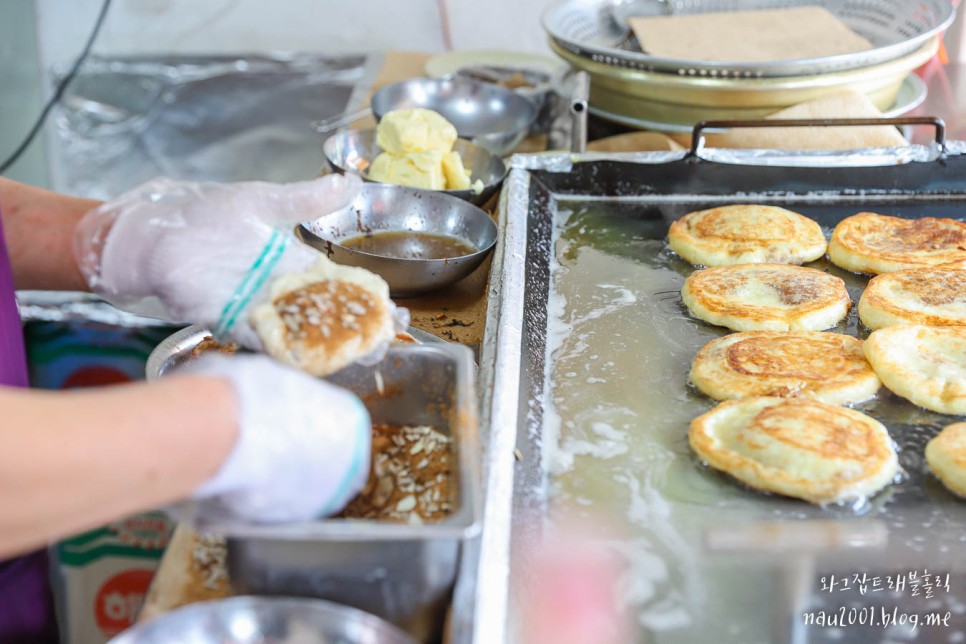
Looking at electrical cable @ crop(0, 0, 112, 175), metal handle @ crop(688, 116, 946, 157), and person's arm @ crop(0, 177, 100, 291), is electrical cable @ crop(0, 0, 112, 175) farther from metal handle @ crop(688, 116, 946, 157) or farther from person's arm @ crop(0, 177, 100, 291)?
metal handle @ crop(688, 116, 946, 157)

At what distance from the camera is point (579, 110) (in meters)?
2.99

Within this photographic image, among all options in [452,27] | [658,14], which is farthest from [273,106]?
[658,14]

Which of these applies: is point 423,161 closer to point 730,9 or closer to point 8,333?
point 8,333

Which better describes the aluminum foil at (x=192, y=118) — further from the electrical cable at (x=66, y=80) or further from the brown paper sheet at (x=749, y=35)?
the brown paper sheet at (x=749, y=35)

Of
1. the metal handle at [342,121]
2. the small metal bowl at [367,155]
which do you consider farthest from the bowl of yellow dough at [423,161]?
the metal handle at [342,121]

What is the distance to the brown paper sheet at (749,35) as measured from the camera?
335 cm

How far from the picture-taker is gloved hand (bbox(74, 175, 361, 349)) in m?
1.62

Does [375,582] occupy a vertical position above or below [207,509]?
below

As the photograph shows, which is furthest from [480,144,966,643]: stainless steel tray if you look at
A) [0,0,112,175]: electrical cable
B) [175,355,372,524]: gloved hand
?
[0,0,112,175]: electrical cable

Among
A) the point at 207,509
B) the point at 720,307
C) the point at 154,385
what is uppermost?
the point at 154,385

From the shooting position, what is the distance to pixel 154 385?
1.14 meters

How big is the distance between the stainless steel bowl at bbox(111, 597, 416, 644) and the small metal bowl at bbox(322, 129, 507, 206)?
6.07ft

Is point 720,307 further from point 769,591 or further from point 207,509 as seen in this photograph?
point 207,509

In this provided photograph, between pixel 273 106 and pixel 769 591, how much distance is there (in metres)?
4.63
